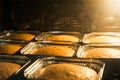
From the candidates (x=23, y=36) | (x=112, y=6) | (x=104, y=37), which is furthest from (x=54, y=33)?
(x=112, y=6)

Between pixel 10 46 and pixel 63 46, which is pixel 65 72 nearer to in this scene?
pixel 63 46

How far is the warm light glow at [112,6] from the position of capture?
5.45 m

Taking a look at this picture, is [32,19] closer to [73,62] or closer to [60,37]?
[60,37]

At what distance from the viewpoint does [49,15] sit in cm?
562

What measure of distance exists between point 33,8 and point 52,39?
992 mm

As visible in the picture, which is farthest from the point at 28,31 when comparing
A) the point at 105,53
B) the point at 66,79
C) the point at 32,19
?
the point at 66,79

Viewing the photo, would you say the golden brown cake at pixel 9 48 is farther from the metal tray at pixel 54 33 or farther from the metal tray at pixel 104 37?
the metal tray at pixel 104 37

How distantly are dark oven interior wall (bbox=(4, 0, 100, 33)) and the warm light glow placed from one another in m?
0.26

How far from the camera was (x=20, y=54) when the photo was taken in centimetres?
409

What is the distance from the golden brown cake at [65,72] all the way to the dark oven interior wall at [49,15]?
6.27 ft

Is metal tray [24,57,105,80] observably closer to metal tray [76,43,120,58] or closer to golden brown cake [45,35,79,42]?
metal tray [76,43,120,58]

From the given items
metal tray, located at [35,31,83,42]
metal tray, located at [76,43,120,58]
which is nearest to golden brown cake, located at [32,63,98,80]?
metal tray, located at [76,43,120,58]

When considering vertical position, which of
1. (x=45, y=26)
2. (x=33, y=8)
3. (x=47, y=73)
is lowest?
(x=47, y=73)

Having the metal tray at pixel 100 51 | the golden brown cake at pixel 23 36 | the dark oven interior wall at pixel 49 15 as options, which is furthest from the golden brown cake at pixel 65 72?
the dark oven interior wall at pixel 49 15
